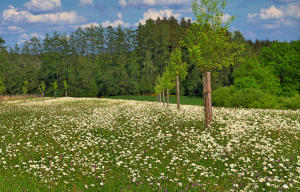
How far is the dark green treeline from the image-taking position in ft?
285

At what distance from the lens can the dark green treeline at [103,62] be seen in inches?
3415

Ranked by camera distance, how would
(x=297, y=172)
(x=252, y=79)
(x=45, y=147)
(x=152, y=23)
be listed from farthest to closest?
1. (x=152, y=23)
2. (x=252, y=79)
3. (x=45, y=147)
4. (x=297, y=172)

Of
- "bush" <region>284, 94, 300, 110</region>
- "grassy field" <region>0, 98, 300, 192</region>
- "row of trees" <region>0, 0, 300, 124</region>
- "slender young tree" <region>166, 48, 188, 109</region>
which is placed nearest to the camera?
"grassy field" <region>0, 98, 300, 192</region>

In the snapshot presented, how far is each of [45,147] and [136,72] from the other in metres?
80.9

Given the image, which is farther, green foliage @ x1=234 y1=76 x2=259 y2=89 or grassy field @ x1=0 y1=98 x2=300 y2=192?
green foliage @ x1=234 y1=76 x2=259 y2=89

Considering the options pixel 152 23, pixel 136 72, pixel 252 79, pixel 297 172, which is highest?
pixel 152 23

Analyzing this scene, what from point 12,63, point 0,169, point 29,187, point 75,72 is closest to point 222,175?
point 29,187

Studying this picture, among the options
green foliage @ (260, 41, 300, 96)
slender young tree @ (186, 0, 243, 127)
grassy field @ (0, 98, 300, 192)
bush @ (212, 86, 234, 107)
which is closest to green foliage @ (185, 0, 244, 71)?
slender young tree @ (186, 0, 243, 127)

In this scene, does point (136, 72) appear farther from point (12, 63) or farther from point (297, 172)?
point (297, 172)

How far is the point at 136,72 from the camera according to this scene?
90.6 m

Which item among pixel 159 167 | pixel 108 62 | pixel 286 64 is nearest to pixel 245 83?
pixel 286 64

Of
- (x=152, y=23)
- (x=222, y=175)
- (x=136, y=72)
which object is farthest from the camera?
(x=152, y=23)

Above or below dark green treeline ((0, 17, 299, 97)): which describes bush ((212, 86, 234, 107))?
below

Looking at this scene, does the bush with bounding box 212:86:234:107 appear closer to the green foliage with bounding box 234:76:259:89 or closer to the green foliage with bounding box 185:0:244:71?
the green foliage with bounding box 234:76:259:89
